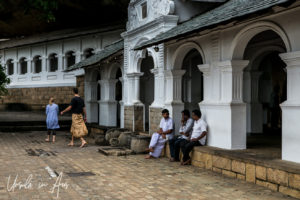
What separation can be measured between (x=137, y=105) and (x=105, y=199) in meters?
8.80

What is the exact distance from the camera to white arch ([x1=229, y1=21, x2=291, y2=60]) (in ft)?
25.6

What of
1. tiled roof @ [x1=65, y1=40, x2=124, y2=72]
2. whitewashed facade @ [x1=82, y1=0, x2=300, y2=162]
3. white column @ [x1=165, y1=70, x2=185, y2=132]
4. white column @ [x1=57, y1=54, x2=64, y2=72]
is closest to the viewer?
whitewashed facade @ [x1=82, y1=0, x2=300, y2=162]

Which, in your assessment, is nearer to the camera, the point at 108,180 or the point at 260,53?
the point at 108,180

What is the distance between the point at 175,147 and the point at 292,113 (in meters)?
3.70

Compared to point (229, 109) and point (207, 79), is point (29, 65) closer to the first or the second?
point (207, 79)

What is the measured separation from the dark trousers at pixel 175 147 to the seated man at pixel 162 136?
263 millimetres

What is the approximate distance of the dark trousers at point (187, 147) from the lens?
31.7 feet

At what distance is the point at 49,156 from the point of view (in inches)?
449

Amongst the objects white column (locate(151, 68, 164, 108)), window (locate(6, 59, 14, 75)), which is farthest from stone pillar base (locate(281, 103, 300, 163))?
window (locate(6, 59, 14, 75))

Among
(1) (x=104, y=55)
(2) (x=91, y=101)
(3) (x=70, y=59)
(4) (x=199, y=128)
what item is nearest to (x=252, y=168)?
(4) (x=199, y=128)

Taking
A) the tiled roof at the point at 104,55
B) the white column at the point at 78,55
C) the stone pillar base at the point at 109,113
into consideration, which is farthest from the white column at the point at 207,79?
the white column at the point at 78,55

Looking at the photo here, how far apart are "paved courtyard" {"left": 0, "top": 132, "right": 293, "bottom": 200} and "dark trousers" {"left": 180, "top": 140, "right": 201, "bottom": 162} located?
378mm

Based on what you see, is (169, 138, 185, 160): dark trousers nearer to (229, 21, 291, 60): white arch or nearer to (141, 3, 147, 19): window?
(229, 21, 291, 60): white arch

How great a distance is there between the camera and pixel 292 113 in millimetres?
7324
